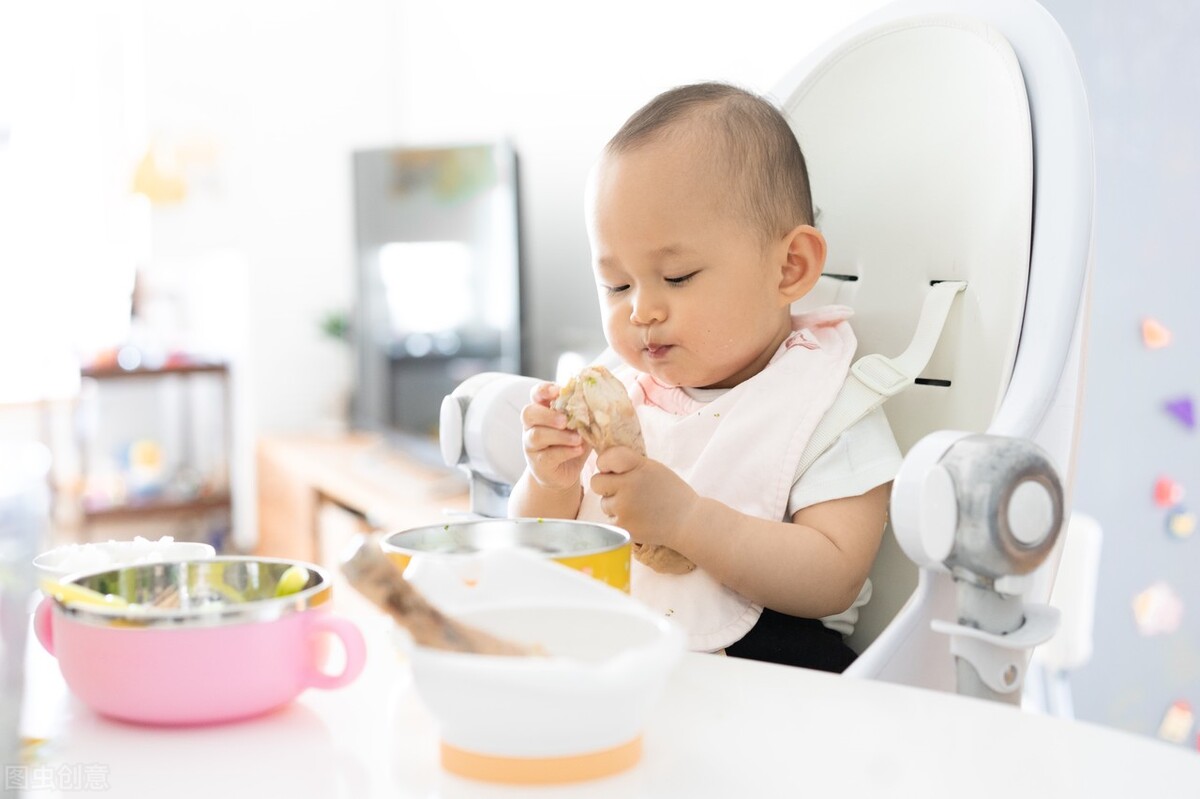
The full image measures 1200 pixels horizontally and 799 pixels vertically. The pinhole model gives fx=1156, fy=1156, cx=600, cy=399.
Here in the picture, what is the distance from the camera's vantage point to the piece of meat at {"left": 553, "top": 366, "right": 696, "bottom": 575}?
2.90 feet

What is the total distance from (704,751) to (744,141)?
0.66m

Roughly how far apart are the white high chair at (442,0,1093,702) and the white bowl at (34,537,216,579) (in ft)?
1.18

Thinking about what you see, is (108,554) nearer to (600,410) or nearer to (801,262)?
(600,410)

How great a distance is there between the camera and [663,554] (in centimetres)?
97

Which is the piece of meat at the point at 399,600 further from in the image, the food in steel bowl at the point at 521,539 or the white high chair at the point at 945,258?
the white high chair at the point at 945,258

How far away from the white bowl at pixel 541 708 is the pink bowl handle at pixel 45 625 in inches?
11.4

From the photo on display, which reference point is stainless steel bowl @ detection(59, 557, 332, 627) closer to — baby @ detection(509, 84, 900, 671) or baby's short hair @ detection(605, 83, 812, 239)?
baby @ detection(509, 84, 900, 671)

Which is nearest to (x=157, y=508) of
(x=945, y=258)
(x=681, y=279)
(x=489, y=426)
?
(x=489, y=426)

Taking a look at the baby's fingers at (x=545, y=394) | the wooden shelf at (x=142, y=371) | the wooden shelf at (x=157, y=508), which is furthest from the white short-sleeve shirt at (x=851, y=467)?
the wooden shelf at (x=157, y=508)

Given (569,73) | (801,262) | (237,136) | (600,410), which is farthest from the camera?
(237,136)

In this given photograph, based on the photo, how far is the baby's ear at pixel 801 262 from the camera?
1077mm

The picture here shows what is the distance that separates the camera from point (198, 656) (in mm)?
564

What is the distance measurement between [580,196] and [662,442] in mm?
1696


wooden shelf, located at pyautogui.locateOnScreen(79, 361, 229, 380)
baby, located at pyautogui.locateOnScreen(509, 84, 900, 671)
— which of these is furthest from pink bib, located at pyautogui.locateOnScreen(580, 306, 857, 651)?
wooden shelf, located at pyautogui.locateOnScreen(79, 361, 229, 380)
